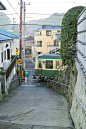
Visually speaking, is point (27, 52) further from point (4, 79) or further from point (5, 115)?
point (5, 115)

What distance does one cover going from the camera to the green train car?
2241 cm

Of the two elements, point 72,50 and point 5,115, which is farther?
point 72,50

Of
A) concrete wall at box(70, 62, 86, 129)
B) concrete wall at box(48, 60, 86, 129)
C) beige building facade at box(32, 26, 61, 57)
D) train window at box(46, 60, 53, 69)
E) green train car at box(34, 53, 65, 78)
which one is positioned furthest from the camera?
beige building facade at box(32, 26, 61, 57)

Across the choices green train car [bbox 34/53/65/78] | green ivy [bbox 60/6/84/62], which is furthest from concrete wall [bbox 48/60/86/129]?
green train car [bbox 34/53/65/78]

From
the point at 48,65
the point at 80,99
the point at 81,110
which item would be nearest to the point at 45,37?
the point at 48,65

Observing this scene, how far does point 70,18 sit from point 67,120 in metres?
5.69

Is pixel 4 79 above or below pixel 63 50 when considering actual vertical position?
below

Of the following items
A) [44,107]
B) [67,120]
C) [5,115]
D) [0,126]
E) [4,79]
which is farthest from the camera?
[4,79]

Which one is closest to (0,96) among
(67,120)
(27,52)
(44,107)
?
(44,107)

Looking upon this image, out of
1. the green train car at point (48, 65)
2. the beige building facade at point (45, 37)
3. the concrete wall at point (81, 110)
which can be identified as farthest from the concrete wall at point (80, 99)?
the beige building facade at point (45, 37)

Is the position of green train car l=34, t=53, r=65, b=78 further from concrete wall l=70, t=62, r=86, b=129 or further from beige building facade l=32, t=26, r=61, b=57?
beige building facade l=32, t=26, r=61, b=57

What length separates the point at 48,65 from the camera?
75.0 ft

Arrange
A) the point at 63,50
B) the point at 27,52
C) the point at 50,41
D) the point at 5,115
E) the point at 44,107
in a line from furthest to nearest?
1. the point at 27,52
2. the point at 50,41
3. the point at 63,50
4. the point at 44,107
5. the point at 5,115

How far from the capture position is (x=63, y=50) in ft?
38.6
